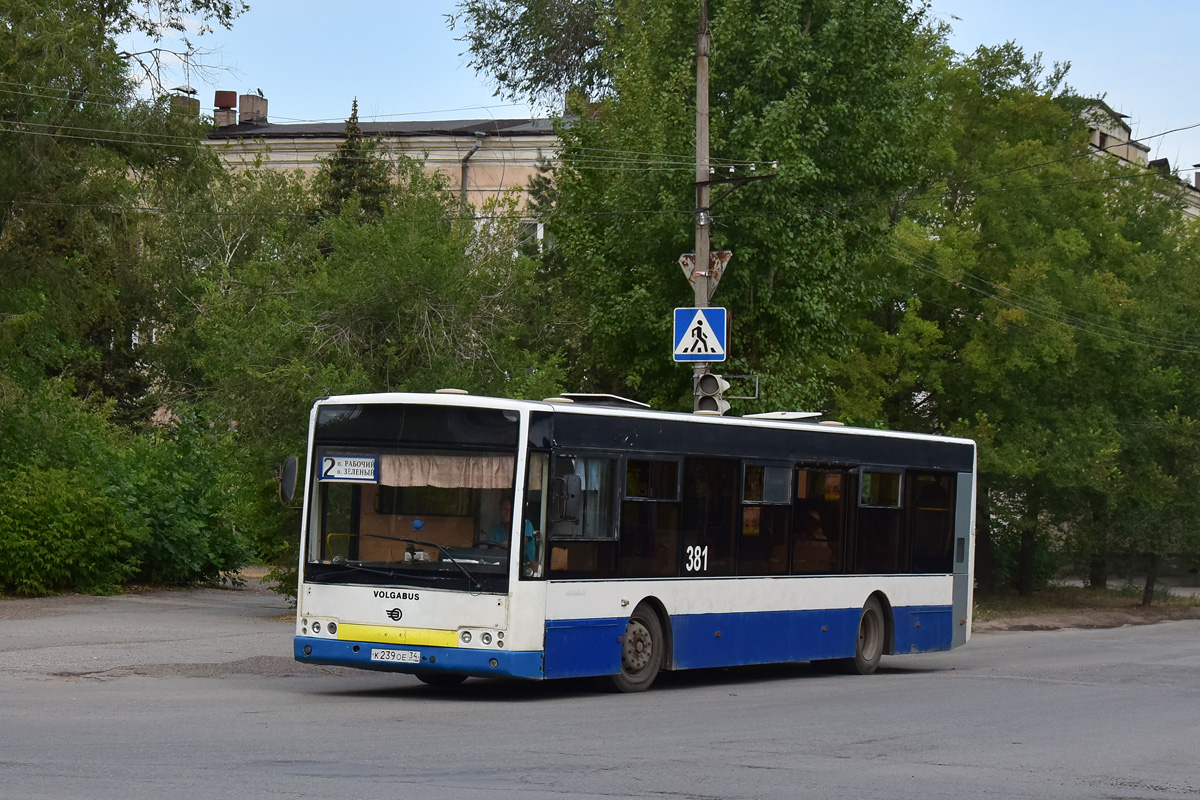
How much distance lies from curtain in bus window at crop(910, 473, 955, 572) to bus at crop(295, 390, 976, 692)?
2001 mm

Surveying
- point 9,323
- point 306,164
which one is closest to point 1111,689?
point 9,323

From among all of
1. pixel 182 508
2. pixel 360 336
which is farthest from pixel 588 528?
pixel 182 508

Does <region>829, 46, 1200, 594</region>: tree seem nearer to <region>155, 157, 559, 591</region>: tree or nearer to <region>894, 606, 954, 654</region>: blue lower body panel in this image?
<region>155, 157, 559, 591</region>: tree

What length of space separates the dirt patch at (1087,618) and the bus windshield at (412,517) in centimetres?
1800

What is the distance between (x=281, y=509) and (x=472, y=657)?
9.76 meters

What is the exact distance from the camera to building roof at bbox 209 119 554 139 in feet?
176

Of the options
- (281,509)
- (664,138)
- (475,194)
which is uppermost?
(475,194)

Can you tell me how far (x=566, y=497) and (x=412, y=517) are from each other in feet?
4.61

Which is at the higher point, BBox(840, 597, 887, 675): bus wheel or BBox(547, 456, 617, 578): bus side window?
BBox(547, 456, 617, 578): bus side window

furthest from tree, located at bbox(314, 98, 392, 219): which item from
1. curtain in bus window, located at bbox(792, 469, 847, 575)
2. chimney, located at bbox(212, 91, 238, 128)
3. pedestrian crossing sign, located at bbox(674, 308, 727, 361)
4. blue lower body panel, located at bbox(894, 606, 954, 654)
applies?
curtain in bus window, located at bbox(792, 469, 847, 575)

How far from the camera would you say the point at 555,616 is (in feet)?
48.6

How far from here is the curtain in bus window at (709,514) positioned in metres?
Answer: 16.8

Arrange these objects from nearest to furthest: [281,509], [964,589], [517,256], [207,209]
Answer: [964,589] → [281,509] → [517,256] → [207,209]

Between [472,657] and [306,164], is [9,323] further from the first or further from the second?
[306,164]
